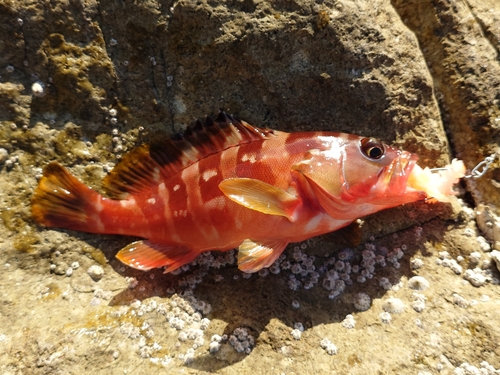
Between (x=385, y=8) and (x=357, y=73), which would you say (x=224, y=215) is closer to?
(x=357, y=73)

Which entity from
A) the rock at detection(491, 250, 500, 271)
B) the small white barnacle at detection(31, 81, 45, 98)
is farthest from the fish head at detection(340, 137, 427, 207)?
the small white barnacle at detection(31, 81, 45, 98)

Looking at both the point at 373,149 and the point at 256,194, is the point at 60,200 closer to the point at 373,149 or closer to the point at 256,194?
the point at 256,194

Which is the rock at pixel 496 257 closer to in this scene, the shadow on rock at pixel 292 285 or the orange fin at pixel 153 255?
the shadow on rock at pixel 292 285

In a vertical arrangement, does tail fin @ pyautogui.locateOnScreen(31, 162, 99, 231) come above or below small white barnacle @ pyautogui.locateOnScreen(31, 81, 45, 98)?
below

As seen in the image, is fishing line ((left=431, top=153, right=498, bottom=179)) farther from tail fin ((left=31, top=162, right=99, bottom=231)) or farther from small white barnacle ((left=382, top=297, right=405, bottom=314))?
tail fin ((left=31, top=162, right=99, bottom=231))

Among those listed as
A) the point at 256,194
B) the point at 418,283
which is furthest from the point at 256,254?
the point at 418,283

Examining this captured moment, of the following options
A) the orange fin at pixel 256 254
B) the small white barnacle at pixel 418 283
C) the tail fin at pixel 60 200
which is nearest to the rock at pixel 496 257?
the small white barnacle at pixel 418 283

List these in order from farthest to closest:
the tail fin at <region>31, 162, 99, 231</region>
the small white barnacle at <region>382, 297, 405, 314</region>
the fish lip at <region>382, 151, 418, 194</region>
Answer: the tail fin at <region>31, 162, 99, 231</region>
the small white barnacle at <region>382, 297, 405, 314</region>
the fish lip at <region>382, 151, 418, 194</region>

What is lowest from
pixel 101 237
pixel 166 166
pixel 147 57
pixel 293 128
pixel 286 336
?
pixel 286 336

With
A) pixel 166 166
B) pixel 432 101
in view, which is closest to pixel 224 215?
pixel 166 166
